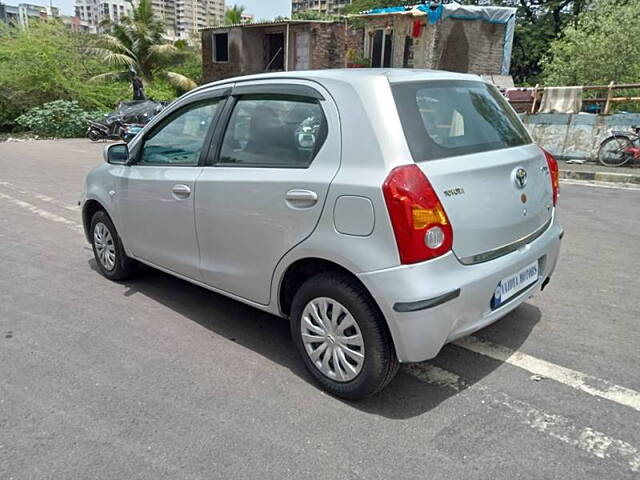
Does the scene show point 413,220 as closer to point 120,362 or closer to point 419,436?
point 419,436

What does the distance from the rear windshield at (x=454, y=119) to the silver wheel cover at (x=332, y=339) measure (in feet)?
2.98

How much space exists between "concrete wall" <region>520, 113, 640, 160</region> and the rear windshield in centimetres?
977

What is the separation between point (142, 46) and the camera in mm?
26922

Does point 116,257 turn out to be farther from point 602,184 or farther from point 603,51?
point 603,51

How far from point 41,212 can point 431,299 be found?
21.8 feet

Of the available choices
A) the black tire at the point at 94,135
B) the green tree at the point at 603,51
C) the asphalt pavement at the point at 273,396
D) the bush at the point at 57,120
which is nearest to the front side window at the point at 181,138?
the asphalt pavement at the point at 273,396

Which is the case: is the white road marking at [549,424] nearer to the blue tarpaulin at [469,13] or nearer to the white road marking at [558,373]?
the white road marking at [558,373]

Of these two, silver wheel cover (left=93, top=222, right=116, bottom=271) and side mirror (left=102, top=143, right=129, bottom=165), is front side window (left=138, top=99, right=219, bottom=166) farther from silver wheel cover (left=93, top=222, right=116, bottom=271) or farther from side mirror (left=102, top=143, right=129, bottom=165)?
silver wheel cover (left=93, top=222, right=116, bottom=271)

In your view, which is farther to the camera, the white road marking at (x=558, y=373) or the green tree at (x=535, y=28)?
the green tree at (x=535, y=28)

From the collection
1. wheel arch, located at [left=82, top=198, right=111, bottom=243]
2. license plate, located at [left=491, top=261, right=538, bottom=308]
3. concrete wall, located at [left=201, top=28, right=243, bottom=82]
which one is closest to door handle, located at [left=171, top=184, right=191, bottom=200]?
wheel arch, located at [left=82, top=198, right=111, bottom=243]

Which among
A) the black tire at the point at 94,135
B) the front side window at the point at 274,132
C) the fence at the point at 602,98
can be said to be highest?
the fence at the point at 602,98

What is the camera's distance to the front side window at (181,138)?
348cm

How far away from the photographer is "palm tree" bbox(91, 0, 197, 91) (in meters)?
25.7

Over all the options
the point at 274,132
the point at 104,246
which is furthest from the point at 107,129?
the point at 274,132
